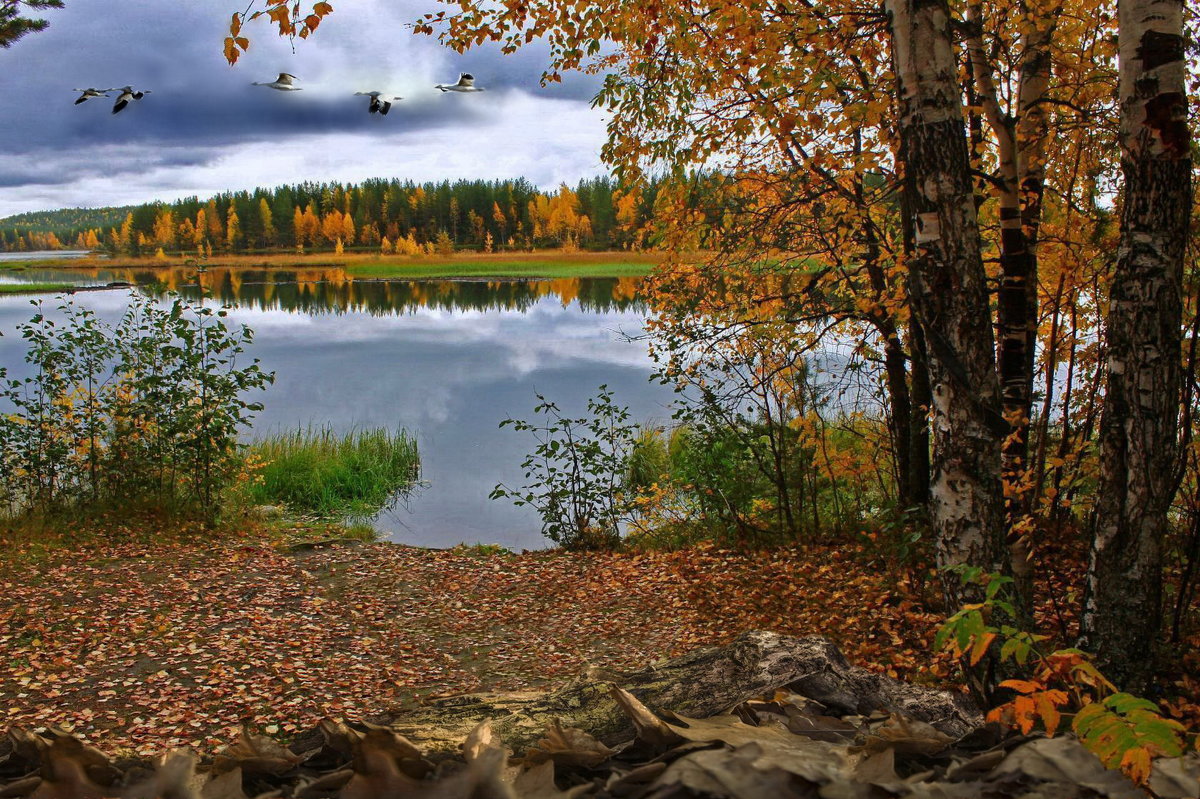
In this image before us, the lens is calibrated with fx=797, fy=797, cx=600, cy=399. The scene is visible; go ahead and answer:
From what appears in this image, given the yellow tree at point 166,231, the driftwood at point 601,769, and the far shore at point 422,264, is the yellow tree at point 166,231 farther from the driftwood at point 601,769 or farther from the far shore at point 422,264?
the driftwood at point 601,769

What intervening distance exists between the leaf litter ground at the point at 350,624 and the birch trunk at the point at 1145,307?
2.36 meters

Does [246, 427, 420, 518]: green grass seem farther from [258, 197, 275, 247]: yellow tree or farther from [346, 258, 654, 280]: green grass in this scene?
[258, 197, 275, 247]: yellow tree

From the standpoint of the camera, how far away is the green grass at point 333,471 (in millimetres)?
Answer: 14484

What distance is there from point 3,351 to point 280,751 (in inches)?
1369

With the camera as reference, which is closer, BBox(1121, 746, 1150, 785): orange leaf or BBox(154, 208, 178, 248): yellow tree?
BBox(1121, 746, 1150, 785): orange leaf

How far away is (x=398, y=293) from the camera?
65312 mm

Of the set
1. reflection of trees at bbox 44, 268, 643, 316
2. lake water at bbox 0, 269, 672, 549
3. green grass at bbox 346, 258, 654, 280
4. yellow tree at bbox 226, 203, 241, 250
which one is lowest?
lake water at bbox 0, 269, 672, 549

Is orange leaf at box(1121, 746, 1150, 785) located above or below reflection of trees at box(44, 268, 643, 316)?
below

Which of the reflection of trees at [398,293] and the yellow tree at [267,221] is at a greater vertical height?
the yellow tree at [267,221]

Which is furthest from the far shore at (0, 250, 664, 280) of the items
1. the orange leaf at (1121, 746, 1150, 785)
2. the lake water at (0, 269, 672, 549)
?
the orange leaf at (1121, 746, 1150, 785)

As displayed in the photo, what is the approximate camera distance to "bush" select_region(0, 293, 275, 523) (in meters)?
10.5

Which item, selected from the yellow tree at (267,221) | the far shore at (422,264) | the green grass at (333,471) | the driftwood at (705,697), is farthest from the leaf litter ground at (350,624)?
the yellow tree at (267,221)

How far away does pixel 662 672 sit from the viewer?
2.21 metres

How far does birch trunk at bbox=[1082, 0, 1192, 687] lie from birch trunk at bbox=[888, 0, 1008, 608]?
56cm
